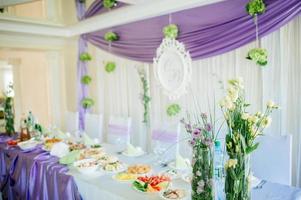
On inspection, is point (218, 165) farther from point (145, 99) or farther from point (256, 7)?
point (145, 99)

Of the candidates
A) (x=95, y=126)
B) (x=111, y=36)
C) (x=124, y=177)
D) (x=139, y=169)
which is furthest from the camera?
(x=111, y=36)

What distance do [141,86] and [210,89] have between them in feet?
3.50

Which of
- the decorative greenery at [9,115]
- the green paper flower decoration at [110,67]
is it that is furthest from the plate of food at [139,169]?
the decorative greenery at [9,115]

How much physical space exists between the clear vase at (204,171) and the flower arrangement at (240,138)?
9cm

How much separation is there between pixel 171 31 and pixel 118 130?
1.24 m

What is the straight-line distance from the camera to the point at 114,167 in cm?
210

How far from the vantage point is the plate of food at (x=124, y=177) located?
1.89 metres

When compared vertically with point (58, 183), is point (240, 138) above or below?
above

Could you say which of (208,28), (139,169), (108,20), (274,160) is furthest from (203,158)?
(108,20)

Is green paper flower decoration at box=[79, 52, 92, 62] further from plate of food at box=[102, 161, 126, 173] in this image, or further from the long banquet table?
plate of food at box=[102, 161, 126, 173]

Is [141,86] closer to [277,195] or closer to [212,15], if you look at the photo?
[212,15]

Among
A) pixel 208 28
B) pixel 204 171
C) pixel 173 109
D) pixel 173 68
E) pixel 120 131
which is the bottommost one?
pixel 120 131

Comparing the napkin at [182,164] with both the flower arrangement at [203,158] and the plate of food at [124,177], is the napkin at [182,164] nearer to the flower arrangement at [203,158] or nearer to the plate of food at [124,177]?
the plate of food at [124,177]

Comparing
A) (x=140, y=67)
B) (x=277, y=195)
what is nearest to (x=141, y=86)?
(x=140, y=67)
